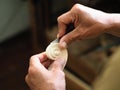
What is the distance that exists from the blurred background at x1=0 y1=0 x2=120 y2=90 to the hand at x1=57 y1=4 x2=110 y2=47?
496 mm

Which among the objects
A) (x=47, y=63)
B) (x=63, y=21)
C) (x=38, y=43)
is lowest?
(x=38, y=43)

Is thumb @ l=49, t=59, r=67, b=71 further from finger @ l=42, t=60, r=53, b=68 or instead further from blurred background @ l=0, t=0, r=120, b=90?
blurred background @ l=0, t=0, r=120, b=90

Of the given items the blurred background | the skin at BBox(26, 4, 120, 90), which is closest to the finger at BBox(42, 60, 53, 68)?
the skin at BBox(26, 4, 120, 90)

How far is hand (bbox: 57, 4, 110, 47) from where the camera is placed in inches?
35.1

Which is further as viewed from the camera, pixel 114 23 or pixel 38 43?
pixel 38 43

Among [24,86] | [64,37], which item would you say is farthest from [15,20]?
[64,37]

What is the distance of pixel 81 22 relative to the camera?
907mm

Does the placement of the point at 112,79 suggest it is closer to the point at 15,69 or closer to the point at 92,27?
the point at 92,27

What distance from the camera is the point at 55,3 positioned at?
189 centimetres

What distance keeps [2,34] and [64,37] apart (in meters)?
1.19

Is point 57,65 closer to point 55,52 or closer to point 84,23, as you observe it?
point 55,52

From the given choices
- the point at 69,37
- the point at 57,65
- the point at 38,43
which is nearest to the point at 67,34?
the point at 69,37

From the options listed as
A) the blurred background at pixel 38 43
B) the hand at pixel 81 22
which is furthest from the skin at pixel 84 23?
the blurred background at pixel 38 43

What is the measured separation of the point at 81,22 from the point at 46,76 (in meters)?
0.21
